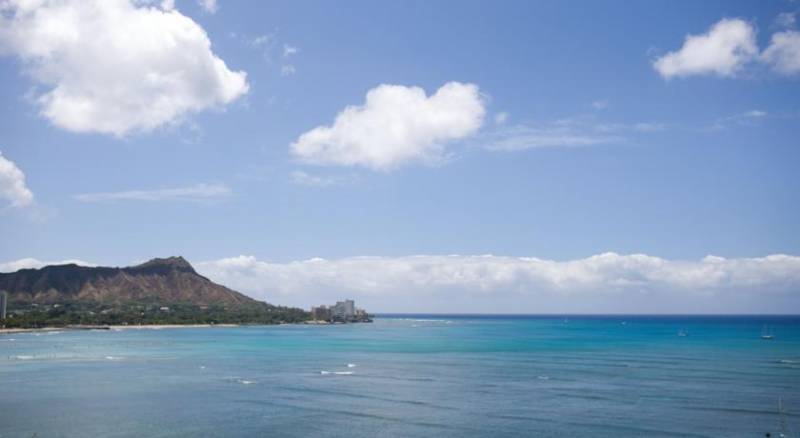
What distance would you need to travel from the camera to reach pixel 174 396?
2389 inches

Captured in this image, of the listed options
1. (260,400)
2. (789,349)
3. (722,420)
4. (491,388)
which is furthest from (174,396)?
(789,349)

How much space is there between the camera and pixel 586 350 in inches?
4774

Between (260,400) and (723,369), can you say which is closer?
(260,400)

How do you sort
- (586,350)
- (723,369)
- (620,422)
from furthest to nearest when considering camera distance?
(586,350), (723,369), (620,422)

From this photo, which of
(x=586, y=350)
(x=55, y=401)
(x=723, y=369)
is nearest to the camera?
(x=55, y=401)

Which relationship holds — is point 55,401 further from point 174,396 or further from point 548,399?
point 548,399

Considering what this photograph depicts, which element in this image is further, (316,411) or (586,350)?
(586,350)

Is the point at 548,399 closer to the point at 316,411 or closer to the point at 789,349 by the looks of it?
the point at 316,411

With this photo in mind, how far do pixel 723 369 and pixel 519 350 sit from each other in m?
44.3

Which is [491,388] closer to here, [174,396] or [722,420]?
[722,420]

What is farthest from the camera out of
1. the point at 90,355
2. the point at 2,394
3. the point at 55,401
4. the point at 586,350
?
the point at 586,350

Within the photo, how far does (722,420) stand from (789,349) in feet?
290

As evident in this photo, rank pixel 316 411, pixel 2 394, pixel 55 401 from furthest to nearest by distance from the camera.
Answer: pixel 2 394 → pixel 55 401 → pixel 316 411

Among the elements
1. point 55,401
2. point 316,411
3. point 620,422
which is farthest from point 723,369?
point 55,401
